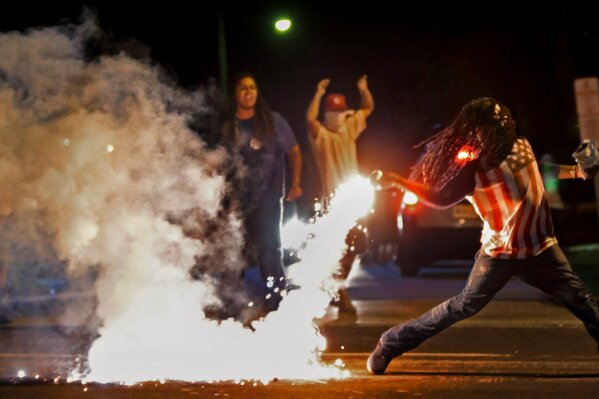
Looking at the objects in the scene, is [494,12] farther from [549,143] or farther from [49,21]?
[49,21]

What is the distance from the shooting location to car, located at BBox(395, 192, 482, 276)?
13.3 m

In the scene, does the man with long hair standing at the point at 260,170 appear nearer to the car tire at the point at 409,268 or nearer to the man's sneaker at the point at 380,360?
the man's sneaker at the point at 380,360

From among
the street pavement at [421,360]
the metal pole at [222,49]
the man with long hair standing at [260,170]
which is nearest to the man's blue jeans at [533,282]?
the street pavement at [421,360]

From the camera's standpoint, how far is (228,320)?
8.59 metres

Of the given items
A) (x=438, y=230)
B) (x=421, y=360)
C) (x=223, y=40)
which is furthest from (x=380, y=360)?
(x=223, y=40)

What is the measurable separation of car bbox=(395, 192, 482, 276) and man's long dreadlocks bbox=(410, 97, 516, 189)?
22.8 ft

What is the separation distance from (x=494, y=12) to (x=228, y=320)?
46.9 feet

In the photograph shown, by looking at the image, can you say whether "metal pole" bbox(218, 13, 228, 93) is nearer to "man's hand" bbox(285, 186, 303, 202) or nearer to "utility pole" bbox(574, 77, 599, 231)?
"utility pole" bbox(574, 77, 599, 231)

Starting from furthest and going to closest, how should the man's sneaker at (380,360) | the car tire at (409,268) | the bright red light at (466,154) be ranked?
the car tire at (409,268)
the man's sneaker at (380,360)
the bright red light at (466,154)

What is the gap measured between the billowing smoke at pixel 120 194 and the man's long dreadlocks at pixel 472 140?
1842mm

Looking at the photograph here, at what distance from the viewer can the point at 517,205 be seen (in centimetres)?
592

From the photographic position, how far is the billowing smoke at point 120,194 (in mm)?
7879

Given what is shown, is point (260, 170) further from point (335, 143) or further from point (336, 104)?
point (336, 104)

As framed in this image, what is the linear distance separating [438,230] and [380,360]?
7.11m
